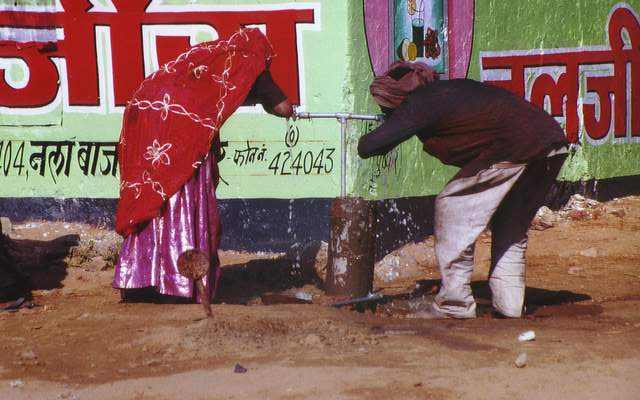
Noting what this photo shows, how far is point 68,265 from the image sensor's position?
26.8ft

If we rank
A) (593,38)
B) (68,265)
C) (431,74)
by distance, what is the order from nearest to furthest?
1. (431,74)
2. (68,265)
3. (593,38)

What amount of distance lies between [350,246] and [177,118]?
134cm

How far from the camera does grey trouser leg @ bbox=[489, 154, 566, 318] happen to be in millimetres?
6387

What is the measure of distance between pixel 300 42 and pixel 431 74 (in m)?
2.41

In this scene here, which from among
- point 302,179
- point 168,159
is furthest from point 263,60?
point 302,179

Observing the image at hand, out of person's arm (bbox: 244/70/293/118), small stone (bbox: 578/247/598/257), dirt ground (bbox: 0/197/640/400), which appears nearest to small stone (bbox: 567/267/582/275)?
dirt ground (bbox: 0/197/640/400)

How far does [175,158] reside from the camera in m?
6.40

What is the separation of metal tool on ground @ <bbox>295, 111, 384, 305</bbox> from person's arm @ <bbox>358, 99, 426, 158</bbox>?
32.8 inches

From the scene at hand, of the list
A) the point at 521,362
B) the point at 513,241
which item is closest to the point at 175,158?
the point at 513,241

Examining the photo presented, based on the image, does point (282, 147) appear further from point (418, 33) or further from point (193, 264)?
point (193, 264)

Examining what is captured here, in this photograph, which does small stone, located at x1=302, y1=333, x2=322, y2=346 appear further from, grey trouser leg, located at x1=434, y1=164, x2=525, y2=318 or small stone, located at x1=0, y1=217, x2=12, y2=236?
small stone, located at x1=0, y1=217, x2=12, y2=236

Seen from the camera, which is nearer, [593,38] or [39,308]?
[39,308]

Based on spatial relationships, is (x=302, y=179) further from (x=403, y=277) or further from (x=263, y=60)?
(x=263, y=60)

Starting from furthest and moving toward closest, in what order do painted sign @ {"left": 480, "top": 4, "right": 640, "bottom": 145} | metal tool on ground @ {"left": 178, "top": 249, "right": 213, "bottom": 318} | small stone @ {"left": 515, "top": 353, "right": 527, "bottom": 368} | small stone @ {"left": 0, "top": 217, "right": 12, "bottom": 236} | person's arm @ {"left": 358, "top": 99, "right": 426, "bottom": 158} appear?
1. painted sign @ {"left": 480, "top": 4, "right": 640, "bottom": 145}
2. small stone @ {"left": 0, "top": 217, "right": 12, "bottom": 236}
3. person's arm @ {"left": 358, "top": 99, "right": 426, "bottom": 158}
4. metal tool on ground @ {"left": 178, "top": 249, "right": 213, "bottom": 318}
5. small stone @ {"left": 515, "top": 353, "right": 527, "bottom": 368}
